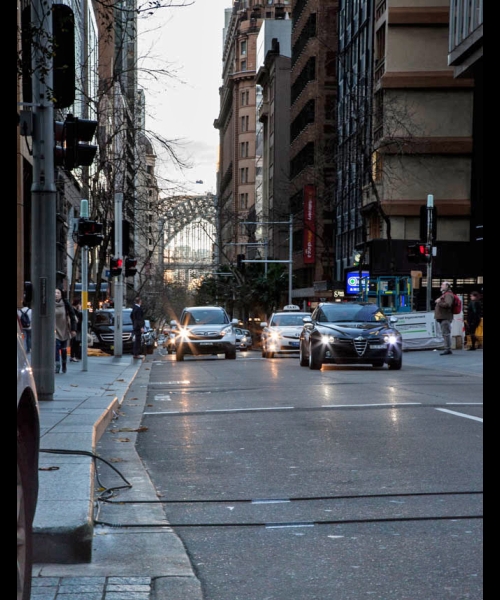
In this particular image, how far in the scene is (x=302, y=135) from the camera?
9162 centimetres

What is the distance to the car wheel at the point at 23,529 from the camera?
371 cm

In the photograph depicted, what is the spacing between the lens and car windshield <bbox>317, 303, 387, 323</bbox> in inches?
1039

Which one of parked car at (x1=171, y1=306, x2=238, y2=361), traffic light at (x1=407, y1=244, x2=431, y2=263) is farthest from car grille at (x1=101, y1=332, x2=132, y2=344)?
traffic light at (x1=407, y1=244, x2=431, y2=263)

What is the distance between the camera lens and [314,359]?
84.6ft

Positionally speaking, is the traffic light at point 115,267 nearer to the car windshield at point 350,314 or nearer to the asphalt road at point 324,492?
the car windshield at point 350,314

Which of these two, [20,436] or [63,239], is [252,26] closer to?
[63,239]

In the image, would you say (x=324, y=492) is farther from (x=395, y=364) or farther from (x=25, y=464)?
(x=395, y=364)

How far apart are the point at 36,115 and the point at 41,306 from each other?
2.42 m

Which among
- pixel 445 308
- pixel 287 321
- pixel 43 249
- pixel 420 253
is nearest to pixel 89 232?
pixel 43 249

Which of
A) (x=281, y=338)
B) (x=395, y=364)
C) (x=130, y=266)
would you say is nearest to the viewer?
(x=395, y=364)

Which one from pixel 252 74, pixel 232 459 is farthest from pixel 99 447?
pixel 252 74

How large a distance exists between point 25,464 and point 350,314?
23.0 meters

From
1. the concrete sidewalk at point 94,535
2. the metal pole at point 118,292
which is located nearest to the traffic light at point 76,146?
the concrete sidewalk at point 94,535

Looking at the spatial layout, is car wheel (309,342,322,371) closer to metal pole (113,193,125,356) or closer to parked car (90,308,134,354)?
metal pole (113,193,125,356)
